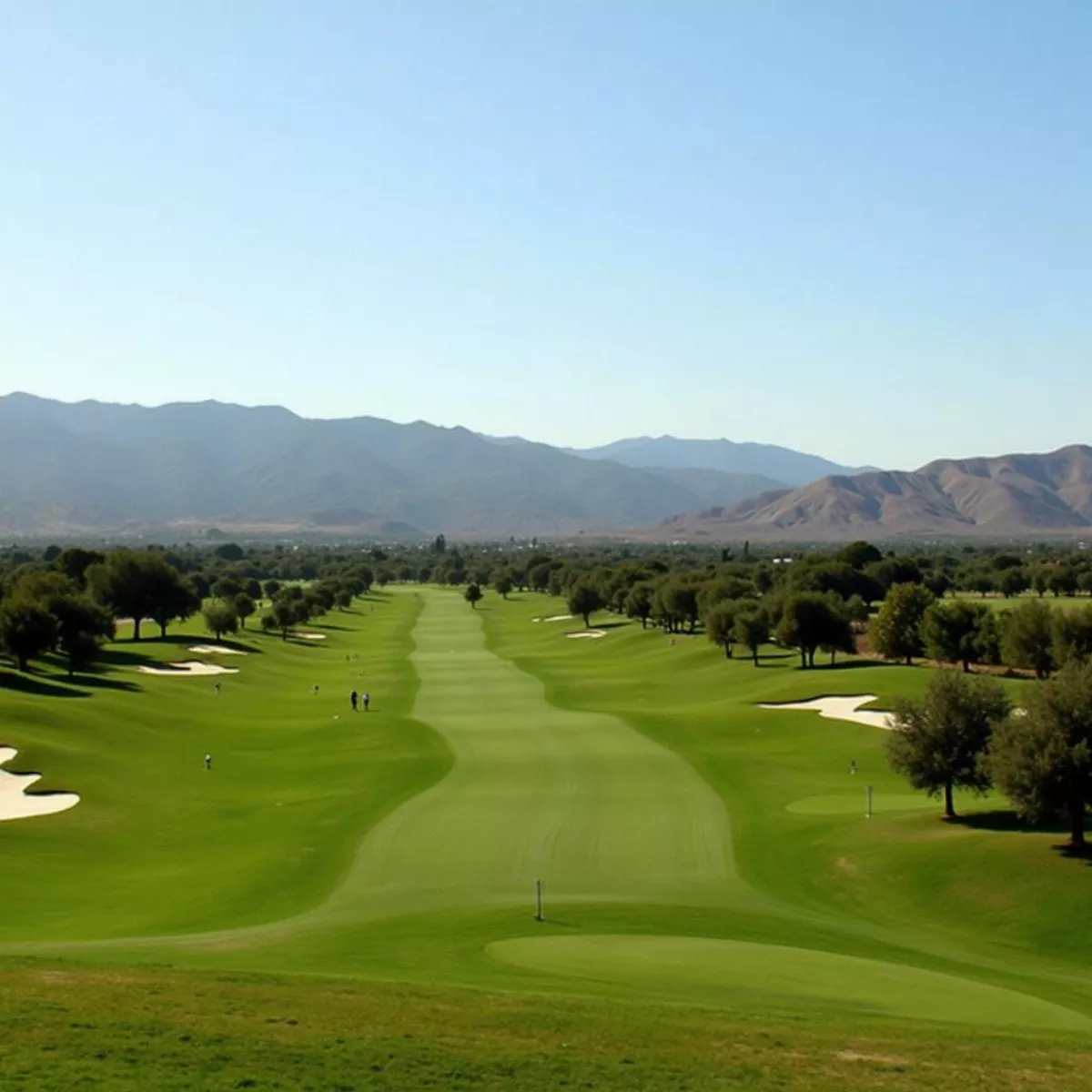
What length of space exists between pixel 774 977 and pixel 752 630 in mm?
61033

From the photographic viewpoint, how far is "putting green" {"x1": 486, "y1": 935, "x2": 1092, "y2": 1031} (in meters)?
21.2

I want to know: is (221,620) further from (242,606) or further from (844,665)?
(844,665)

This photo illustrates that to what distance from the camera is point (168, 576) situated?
9981 cm

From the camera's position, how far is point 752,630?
273 feet

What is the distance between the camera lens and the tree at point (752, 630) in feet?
273

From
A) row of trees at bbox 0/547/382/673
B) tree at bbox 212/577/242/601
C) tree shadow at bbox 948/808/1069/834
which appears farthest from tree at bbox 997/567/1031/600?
tree shadow at bbox 948/808/1069/834

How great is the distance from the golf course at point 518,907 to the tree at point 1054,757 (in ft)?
4.22

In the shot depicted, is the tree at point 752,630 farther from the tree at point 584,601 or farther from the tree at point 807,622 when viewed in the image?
the tree at point 584,601

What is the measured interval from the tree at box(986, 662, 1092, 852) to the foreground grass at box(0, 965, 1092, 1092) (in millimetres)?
13394

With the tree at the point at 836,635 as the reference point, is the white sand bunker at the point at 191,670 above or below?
below

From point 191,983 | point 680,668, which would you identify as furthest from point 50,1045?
point 680,668

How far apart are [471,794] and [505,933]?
1715 cm

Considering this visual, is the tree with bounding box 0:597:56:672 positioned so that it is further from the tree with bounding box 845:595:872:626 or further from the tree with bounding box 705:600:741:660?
the tree with bounding box 845:595:872:626

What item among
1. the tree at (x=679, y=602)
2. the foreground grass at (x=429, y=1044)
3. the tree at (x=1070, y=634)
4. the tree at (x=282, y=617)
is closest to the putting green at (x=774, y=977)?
the foreground grass at (x=429, y=1044)
